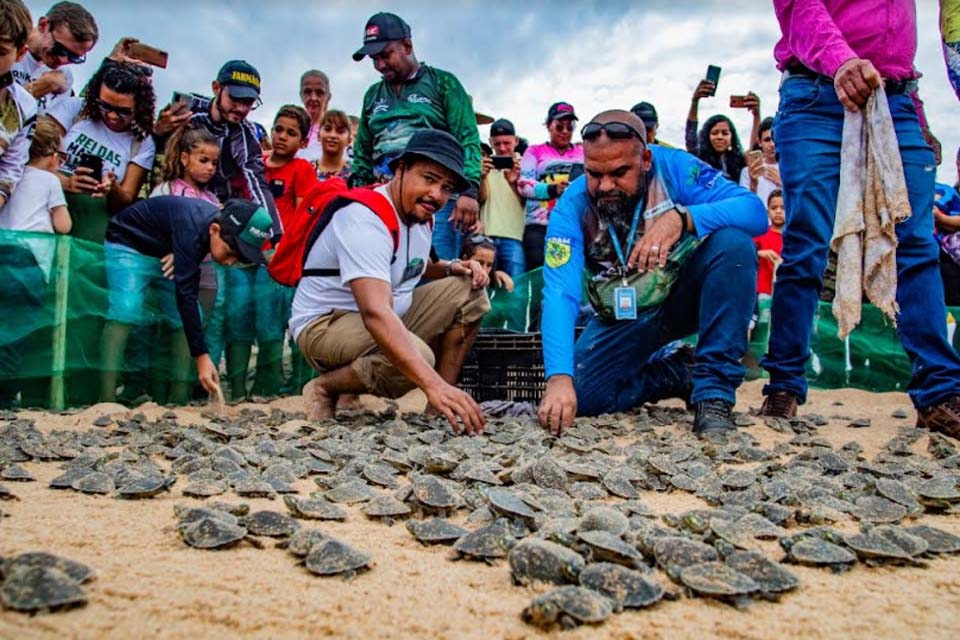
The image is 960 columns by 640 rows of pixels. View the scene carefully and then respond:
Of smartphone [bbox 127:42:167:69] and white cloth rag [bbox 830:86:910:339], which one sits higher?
smartphone [bbox 127:42:167:69]

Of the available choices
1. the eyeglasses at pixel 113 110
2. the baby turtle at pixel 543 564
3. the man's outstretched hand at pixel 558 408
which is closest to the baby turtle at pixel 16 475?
the baby turtle at pixel 543 564

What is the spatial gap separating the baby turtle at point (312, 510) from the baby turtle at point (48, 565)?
531mm

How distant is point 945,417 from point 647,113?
139 inches

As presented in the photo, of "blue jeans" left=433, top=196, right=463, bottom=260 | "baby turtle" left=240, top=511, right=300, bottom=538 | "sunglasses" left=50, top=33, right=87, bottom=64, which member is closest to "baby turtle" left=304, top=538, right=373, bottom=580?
"baby turtle" left=240, top=511, right=300, bottom=538

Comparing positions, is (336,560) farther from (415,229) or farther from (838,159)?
(838,159)

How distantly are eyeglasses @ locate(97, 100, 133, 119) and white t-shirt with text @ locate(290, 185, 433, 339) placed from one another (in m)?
1.64

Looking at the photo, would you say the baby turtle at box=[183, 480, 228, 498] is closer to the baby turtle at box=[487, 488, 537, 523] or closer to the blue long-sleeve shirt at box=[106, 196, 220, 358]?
the baby turtle at box=[487, 488, 537, 523]

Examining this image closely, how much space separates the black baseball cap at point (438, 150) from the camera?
A: 120 inches

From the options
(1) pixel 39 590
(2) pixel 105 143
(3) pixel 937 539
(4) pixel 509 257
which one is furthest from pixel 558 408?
(2) pixel 105 143

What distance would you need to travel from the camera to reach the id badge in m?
3.16

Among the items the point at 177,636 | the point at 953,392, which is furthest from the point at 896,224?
the point at 177,636

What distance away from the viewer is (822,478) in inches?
77.7

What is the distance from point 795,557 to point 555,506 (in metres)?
0.52

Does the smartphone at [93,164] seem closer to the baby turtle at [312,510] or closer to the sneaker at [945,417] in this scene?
the baby turtle at [312,510]
